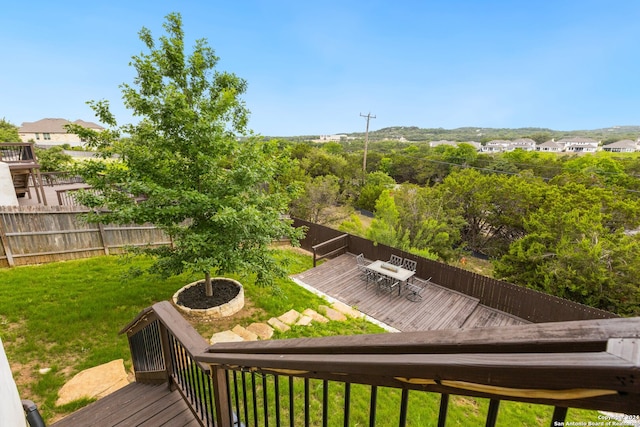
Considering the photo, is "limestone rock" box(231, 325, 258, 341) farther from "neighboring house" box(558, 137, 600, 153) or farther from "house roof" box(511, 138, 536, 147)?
"neighboring house" box(558, 137, 600, 153)

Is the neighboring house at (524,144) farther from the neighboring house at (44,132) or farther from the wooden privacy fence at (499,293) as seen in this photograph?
the neighboring house at (44,132)

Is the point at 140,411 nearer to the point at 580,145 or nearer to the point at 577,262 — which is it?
the point at 577,262

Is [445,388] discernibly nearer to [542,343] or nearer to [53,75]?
[542,343]

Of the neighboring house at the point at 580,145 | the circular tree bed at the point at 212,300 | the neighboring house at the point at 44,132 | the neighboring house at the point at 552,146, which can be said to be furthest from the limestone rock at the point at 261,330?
the neighboring house at the point at 580,145

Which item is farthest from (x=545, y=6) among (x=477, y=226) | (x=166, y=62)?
(x=166, y=62)

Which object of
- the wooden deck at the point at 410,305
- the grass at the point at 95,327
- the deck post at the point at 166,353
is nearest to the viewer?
the deck post at the point at 166,353

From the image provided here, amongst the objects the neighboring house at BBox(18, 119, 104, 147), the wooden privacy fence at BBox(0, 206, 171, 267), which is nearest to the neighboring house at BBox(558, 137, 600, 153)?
the wooden privacy fence at BBox(0, 206, 171, 267)

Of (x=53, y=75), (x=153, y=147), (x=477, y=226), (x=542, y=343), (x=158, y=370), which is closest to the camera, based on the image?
(x=542, y=343)

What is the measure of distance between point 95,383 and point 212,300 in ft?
7.53

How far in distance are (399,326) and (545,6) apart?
51.9ft

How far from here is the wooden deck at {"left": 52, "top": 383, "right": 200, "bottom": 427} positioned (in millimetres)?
2623

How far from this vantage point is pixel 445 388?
736 mm

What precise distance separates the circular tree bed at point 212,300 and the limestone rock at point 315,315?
56.8 inches

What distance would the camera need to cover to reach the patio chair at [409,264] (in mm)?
10094
